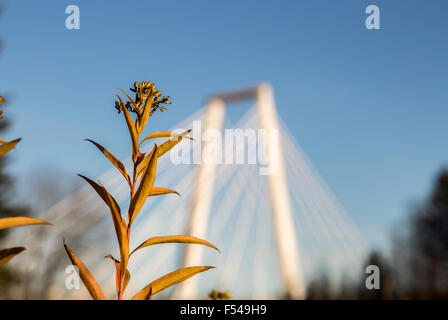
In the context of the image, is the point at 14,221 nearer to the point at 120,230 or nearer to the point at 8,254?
the point at 8,254

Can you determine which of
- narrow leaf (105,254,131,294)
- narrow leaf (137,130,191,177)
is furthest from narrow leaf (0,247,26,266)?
narrow leaf (137,130,191,177)

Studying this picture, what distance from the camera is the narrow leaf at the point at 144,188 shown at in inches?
31.8

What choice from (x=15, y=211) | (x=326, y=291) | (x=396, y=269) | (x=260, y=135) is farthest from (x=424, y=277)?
(x=15, y=211)

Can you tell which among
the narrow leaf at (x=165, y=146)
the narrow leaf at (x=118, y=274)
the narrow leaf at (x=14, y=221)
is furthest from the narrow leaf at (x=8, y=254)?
the narrow leaf at (x=165, y=146)

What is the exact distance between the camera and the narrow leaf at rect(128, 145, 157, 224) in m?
0.81

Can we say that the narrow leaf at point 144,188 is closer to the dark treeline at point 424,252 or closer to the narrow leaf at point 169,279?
the narrow leaf at point 169,279

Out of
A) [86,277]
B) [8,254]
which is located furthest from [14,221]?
[86,277]

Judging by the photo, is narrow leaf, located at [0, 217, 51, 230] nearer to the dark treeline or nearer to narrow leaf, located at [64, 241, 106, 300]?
narrow leaf, located at [64, 241, 106, 300]

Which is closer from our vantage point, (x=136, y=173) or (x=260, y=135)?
(x=136, y=173)

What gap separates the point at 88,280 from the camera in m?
0.77

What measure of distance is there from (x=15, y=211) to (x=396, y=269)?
2001 centimetres

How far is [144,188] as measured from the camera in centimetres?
81
